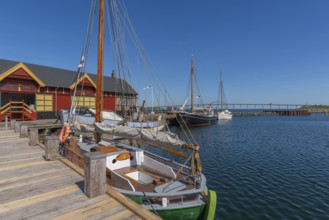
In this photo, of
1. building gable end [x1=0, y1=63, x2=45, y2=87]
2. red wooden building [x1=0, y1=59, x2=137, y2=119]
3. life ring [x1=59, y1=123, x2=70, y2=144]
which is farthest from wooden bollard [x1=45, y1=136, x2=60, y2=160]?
building gable end [x1=0, y1=63, x2=45, y2=87]

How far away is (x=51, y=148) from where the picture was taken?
927 cm

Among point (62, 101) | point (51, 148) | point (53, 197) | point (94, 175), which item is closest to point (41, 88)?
point (62, 101)

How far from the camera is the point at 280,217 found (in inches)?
339

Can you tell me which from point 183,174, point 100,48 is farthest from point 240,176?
point 100,48

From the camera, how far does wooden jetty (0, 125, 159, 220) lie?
472 cm

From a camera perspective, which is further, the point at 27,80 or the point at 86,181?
the point at 27,80

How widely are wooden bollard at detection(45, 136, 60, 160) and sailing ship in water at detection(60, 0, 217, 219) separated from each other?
2.69 feet

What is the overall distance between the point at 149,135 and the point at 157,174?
200 centimetres

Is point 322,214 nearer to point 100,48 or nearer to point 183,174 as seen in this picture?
point 183,174

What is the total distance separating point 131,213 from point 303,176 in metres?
13.8

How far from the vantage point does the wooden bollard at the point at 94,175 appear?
554 cm

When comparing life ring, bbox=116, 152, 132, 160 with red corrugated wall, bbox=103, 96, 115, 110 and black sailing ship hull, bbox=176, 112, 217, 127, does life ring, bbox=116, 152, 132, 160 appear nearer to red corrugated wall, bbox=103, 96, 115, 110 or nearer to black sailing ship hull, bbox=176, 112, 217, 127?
red corrugated wall, bbox=103, 96, 115, 110

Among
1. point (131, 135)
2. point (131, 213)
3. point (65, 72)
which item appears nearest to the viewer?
point (131, 213)

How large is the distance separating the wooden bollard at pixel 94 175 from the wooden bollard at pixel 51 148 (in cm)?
454
